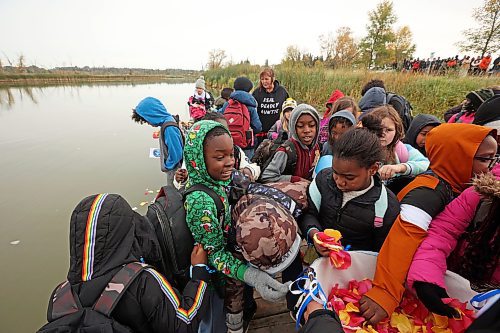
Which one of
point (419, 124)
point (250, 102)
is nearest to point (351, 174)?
point (419, 124)

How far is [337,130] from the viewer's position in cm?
210

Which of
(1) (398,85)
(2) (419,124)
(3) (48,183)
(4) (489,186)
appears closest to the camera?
(4) (489,186)

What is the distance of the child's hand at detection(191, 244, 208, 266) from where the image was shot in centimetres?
124

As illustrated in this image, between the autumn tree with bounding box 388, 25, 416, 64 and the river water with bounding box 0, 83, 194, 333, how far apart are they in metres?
23.7

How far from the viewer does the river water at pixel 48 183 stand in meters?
2.77

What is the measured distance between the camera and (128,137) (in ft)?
26.1

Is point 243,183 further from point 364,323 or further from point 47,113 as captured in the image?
point 47,113

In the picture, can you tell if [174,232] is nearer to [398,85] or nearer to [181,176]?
[181,176]

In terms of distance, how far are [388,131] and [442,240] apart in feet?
3.27

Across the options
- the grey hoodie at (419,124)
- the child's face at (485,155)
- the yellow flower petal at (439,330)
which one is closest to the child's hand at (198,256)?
the yellow flower petal at (439,330)

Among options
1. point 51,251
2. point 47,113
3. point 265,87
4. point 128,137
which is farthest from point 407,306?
point 47,113

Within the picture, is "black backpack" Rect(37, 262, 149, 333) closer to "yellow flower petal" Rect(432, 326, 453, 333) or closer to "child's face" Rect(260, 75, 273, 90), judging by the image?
"yellow flower petal" Rect(432, 326, 453, 333)

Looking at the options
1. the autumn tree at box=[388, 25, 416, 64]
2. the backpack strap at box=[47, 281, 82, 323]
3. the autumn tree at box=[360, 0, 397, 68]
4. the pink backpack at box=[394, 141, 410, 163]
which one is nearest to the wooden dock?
the backpack strap at box=[47, 281, 82, 323]

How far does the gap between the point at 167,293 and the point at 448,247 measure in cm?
115
